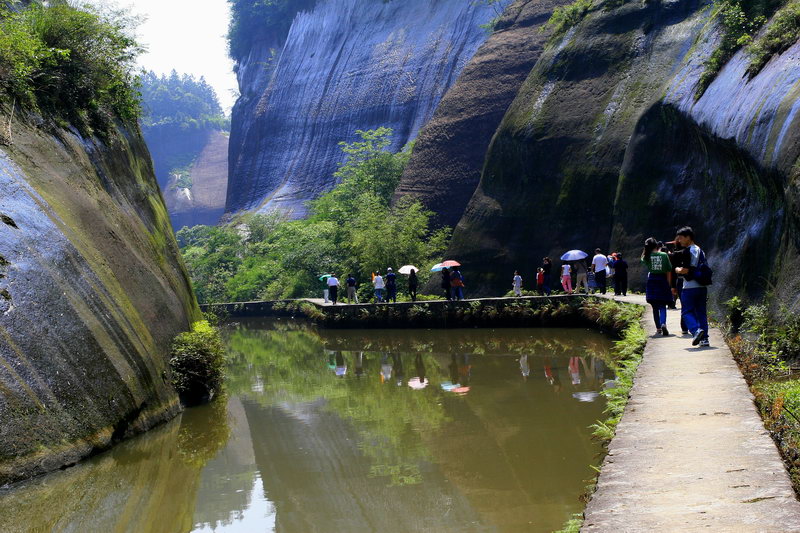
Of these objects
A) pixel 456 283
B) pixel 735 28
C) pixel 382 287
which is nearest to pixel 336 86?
pixel 382 287

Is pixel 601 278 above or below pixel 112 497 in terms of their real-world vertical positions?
below

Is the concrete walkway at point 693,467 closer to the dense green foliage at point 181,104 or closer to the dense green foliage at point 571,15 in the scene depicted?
the dense green foliage at point 571,15

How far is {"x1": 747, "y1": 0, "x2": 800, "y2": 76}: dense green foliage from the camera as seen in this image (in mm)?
14789

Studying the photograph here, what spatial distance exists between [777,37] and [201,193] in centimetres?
10453

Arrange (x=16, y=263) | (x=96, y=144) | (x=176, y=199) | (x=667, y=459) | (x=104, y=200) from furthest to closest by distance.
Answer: (x=176, y=199), (x=96, y=144), (x=104, y=200), (x=16, y=263), (x=667, y=459)

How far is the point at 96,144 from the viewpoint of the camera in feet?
47.2

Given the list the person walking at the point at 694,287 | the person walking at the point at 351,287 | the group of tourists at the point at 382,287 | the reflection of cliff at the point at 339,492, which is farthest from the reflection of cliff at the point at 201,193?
the person walking at the point at 694,287

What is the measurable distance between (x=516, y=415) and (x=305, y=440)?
2.51m

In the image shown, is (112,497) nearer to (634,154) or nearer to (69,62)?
(69,62)

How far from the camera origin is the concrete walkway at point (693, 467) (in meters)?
3.90

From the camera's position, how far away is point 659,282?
10781mm

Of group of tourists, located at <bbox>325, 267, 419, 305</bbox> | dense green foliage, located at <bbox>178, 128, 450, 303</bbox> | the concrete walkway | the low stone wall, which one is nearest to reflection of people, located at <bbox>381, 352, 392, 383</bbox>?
the low stone wall

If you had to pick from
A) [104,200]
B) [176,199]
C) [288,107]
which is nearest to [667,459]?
[104,200]

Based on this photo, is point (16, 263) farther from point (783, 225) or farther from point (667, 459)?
point (783, 225)
